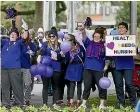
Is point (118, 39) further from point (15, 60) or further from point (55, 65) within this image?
point (15, 60)

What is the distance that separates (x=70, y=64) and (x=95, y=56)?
0.72 metres

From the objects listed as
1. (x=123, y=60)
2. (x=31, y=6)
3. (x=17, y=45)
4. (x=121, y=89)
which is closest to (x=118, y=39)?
(x=123, y=60)

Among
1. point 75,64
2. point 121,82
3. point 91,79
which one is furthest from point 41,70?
point 121,82

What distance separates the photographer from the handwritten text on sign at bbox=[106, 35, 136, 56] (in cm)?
909

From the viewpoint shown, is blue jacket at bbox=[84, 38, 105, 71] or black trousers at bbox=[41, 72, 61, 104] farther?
black trousers at bbox=[41, 72, 61, 104]

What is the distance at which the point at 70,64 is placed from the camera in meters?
9.59

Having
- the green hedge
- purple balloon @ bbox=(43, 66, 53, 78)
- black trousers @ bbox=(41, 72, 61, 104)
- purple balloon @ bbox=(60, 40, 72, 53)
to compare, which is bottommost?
the green hedge

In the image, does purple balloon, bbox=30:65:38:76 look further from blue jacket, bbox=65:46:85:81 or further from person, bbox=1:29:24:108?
blue jacket, bbox=65:46:85:81

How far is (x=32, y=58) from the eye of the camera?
33.6ft

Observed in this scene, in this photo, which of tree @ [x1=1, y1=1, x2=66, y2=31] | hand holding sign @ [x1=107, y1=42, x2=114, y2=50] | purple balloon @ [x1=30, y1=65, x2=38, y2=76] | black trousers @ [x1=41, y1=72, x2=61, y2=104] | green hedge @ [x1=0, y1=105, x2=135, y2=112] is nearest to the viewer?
green hedge @ [x1=0, y1=105, x2=135, y2=112]

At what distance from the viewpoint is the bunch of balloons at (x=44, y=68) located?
918 centimetres

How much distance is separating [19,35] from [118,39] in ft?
6.87

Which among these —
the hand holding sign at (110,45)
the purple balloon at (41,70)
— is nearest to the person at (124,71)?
the hand holding sign at (110,45)

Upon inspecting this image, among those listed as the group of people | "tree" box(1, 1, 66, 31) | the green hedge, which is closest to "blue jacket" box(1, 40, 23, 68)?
the group of people
